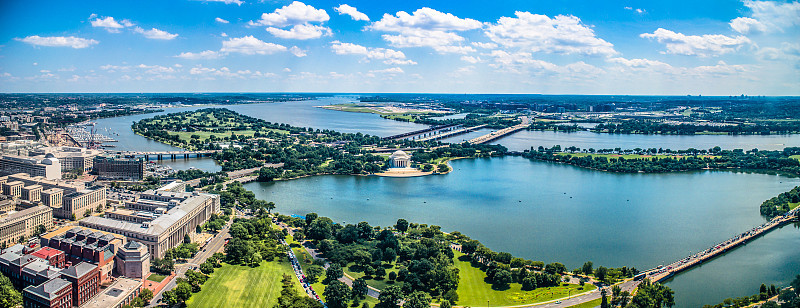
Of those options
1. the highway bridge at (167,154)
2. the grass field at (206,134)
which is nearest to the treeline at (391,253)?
the highway bridge at (167,154)

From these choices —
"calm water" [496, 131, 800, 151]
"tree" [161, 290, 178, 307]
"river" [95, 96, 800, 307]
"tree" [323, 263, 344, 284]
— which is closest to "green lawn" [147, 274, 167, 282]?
"tree" [161, 290, 178, 307]

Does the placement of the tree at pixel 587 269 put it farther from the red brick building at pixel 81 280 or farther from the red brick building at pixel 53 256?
the red brick building at pixel 53 256

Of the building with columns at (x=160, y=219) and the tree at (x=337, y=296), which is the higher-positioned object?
the building with columns at (x=160, y=219)

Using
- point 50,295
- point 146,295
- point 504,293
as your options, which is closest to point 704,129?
point 504,293

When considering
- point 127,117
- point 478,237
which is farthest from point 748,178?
point 127,117

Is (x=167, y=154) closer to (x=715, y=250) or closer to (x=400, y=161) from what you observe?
(x=400, y=161)

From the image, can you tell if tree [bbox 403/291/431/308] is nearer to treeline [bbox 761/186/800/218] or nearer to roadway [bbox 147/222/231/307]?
roadway [bbox 147/222/231/307]
